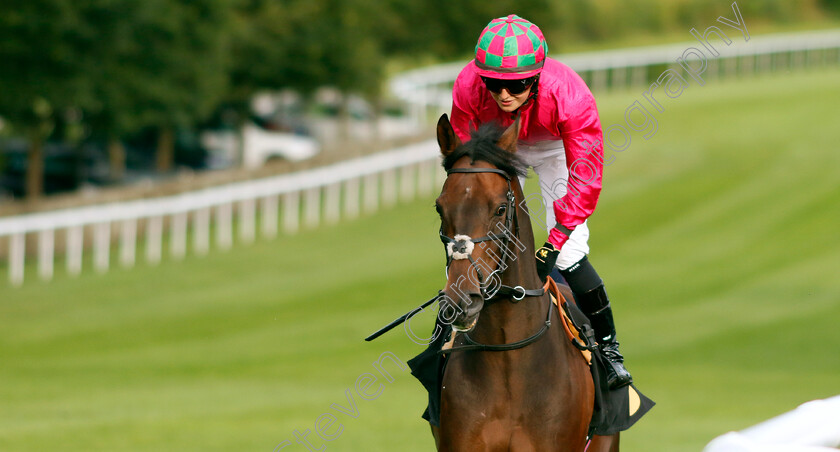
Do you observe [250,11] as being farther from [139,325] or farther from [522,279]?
[522,279]

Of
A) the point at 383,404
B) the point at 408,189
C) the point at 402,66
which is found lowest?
the point at 402,66

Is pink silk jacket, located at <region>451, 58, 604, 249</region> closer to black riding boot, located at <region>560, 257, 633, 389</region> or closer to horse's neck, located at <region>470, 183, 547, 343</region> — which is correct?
horse's neck, located at <region>470, 183, 547, 343</region>

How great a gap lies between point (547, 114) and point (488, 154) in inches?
24.9

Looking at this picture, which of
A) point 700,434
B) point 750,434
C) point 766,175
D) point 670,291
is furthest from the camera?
point 766,175

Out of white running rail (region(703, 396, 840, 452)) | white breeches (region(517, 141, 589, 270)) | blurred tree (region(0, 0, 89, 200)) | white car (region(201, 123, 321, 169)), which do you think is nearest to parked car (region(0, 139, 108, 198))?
white car (region(201, 123, 321, 169))

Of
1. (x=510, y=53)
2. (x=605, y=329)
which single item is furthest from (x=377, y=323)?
(x=510, y=53)

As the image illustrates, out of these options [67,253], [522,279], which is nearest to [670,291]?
[67,253]

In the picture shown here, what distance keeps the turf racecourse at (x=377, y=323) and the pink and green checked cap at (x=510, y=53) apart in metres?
4.92

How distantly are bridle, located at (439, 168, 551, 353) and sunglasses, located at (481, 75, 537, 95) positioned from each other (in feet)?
1.61

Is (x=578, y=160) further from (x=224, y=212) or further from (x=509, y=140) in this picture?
(x=224, y=212)

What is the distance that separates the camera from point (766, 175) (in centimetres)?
2178

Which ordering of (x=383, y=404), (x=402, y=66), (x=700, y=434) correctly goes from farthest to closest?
1. (x=402, y=66)
2. (x=383, y=404)
3. (x=700, y=434)

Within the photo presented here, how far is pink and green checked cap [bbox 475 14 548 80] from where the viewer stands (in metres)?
4.74

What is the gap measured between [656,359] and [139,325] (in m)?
6.67
